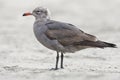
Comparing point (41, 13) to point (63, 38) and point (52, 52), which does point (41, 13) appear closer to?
point (63, 38)

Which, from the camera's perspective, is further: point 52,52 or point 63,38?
point 52,52

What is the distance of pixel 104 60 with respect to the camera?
15.5 metres

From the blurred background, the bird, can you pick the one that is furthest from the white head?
the blurred background

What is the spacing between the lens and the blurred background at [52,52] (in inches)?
511

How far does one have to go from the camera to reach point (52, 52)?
1719cm

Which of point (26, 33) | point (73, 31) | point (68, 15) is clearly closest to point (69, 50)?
point (73, 31)

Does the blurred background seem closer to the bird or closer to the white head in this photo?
the bird

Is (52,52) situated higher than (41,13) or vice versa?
(41,13)

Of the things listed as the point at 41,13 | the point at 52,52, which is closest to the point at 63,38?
the point at 41,13

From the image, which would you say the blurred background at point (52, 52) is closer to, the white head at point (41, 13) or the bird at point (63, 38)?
the bird at point (63, 38)

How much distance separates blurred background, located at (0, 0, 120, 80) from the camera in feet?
42.6

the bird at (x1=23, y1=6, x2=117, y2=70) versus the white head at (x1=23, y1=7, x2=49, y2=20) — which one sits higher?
the white head at (x1=23, y1=7, x2=49, y2=20)

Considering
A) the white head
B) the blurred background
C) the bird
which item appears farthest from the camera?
the white head

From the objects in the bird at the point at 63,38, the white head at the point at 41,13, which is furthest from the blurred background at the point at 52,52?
the white head at the point at 41,13
